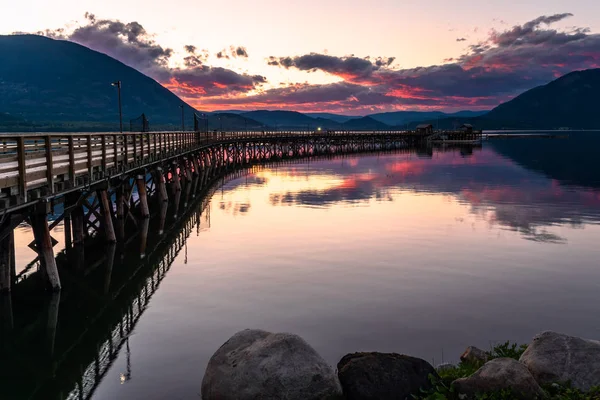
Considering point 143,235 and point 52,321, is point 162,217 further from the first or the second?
point 52,321

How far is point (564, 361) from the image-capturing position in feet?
29.6

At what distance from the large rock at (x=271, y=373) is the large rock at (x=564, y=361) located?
353 cm

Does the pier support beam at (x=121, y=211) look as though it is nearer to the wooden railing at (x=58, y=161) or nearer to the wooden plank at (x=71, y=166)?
the wooden railing at (x=58, y=161)

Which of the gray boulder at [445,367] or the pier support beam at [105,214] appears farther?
the pier support beam at [105,214]

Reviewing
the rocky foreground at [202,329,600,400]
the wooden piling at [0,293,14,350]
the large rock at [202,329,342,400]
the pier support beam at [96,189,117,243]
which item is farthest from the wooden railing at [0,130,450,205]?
the rocky foreground at [202,329,600,400]

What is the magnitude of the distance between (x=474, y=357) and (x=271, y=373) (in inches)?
182

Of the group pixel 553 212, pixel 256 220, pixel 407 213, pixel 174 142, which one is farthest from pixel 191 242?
pixel 553 212

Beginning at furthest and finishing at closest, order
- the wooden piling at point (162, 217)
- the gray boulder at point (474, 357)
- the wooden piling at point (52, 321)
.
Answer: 1. the wooden piling at point (162, 217)
2. the wooden piling at point (52, 321)
3. the gray boulder at point (474, 357)

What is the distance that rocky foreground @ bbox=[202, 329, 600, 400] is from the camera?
8.34 meters

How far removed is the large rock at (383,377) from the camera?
8758 mm

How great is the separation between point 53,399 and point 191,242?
556 inches

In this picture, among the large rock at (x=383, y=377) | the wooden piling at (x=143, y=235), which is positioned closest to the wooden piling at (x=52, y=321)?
the wooden piling at (x=143, y=235)

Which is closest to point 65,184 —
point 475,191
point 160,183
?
point 160,183

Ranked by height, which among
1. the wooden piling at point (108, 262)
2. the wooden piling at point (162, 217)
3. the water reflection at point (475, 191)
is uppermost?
the wooden piling at point (108, 262)
